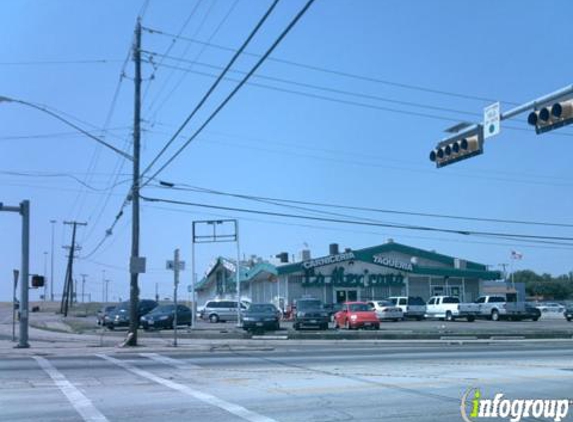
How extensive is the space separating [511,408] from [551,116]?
6273 mm

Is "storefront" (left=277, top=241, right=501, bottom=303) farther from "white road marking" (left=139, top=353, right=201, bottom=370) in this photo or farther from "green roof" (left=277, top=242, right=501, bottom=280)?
"white road marking" (left=139, top=353, right=201, bottom=370)

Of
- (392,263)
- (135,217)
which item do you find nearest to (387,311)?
(392,263)

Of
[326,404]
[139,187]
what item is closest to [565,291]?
[139,187]

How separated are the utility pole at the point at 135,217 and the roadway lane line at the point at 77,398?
9.32 metres

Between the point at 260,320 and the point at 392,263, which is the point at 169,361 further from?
the point at 392,263

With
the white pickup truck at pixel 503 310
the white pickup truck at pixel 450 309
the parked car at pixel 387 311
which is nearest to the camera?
the parked car at pixel 387 311

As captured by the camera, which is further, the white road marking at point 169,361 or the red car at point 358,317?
the red car at point 358,317

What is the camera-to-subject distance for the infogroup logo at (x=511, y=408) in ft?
34.0

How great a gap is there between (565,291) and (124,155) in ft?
443

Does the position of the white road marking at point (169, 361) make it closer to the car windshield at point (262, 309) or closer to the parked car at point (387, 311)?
the car windshield at point (262, 309)

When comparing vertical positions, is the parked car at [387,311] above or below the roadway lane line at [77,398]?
above

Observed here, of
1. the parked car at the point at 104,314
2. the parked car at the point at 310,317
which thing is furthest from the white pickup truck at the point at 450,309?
the parked car at the point at 104,314

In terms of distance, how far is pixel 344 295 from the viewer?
56.8 meters

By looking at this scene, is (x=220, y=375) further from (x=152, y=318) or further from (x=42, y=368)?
(x=152, y=318)
